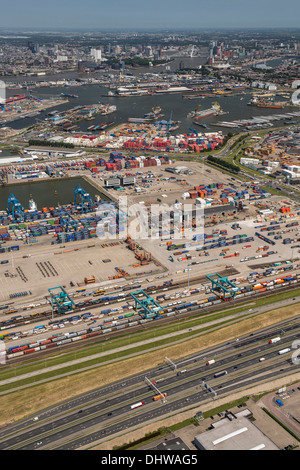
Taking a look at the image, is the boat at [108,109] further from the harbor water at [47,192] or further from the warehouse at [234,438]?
the warehouse at [234,438]

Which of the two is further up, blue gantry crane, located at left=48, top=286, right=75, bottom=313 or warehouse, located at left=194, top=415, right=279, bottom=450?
blue gantry crane, located at left=48, top=286, right=75, bottom=313

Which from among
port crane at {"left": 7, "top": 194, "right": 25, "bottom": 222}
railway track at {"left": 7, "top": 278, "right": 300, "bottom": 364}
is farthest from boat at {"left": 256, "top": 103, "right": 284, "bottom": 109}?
railway track at {"left": 7, "top": 278, "right": 300, "bottom": 364}

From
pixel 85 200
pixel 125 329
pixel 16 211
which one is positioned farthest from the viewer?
pixel 85 200

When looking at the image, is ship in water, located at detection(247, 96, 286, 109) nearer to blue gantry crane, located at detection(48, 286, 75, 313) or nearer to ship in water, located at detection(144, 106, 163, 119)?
ship in water, located at detection(144, 106, 163, 119)

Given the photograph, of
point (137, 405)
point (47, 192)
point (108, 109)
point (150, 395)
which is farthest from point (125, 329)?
point (108, 109)

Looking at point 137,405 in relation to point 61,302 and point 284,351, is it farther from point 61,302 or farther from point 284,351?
point 61,302
